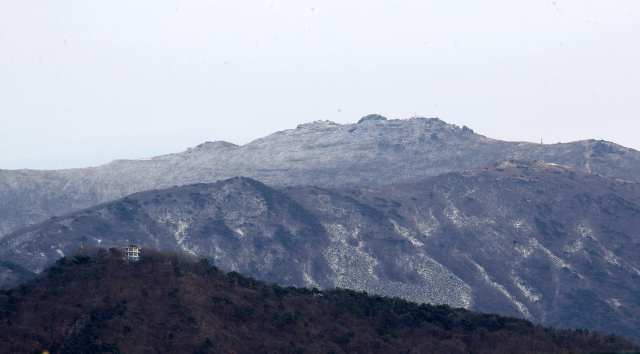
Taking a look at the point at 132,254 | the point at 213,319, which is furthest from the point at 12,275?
the point at 213,319

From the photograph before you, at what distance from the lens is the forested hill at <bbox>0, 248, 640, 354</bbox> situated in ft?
274

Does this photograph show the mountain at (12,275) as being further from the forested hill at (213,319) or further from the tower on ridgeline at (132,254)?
the tower on ridgeline at (132,254)

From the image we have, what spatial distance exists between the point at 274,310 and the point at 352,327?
13.1m

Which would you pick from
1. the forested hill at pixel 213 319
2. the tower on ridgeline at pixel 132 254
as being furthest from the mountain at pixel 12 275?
the tower on ridgeline at pixel 132 254

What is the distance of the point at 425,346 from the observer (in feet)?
304

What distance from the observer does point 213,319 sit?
307ft

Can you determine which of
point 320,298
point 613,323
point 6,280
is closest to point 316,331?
point 320,298

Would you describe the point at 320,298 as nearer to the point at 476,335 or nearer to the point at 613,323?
the point at 476,335

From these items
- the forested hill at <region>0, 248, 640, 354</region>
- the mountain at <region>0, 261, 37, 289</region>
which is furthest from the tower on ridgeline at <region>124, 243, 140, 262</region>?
the mountain at <region>0, 261, 37, 289</region>

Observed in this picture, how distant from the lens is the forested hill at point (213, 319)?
83500 millimetres

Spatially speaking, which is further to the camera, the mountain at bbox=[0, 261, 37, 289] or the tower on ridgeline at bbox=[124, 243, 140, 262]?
the mountain at bbox=[0, 261, 37, 289]

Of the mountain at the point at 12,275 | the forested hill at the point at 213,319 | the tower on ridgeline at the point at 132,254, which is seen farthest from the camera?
the mountain at the point at 12,275

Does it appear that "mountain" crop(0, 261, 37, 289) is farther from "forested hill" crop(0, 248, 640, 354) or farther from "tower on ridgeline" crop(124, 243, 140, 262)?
"tower on ridgeline" crop(124, 243, 140, 262)

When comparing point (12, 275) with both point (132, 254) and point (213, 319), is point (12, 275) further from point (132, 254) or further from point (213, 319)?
point (213, 319)
